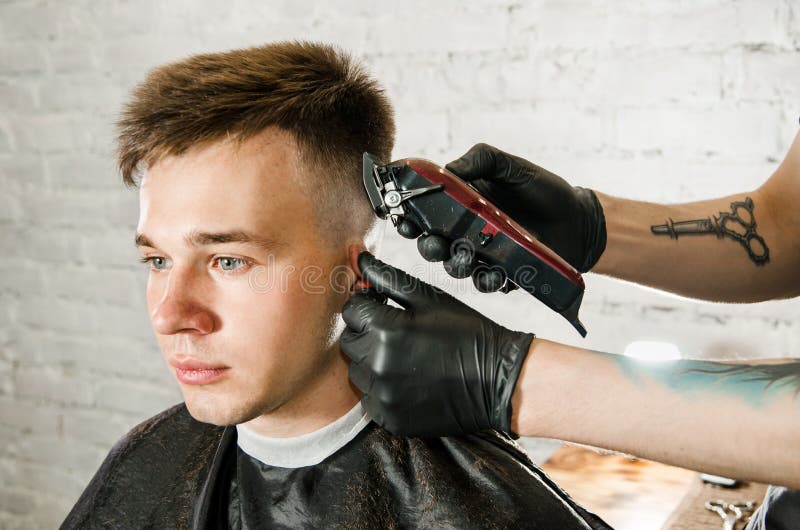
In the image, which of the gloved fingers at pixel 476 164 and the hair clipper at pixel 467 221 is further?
the gloved fingers at pixel 476 164

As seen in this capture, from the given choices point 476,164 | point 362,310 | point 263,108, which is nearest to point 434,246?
point 362,310

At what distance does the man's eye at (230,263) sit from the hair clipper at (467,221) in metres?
0.25

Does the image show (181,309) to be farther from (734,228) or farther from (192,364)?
(734,228)

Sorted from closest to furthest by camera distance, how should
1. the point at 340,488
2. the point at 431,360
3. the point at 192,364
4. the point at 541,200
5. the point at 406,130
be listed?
the point at 431,360 → the point at 192,364 → the point at 340,488 → the point at 541,200 → the point at 406,130

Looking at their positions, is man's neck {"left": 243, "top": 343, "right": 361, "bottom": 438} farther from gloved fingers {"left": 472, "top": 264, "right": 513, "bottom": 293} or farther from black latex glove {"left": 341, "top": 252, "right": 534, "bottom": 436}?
gloved fingers {"left": 472, "top": 264, "right": 513, "bottom": 293}

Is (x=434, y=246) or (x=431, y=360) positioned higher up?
(x=434, y=246)

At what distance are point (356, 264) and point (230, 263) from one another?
0.22m

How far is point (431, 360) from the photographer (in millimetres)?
1078

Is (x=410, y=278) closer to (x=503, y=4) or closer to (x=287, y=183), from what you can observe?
(x=287, y=183)

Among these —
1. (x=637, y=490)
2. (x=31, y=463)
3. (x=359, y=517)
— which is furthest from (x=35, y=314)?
(x=637, y=490)

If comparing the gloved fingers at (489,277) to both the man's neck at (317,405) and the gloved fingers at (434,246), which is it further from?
the man's neck at (317,405)

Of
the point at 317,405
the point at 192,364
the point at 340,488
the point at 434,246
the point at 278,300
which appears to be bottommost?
the point at 340,488

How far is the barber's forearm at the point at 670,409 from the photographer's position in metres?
0.92

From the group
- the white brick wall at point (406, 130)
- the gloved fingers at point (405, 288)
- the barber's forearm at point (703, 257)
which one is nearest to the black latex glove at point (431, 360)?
the gloved fingers at point (405, 288)
